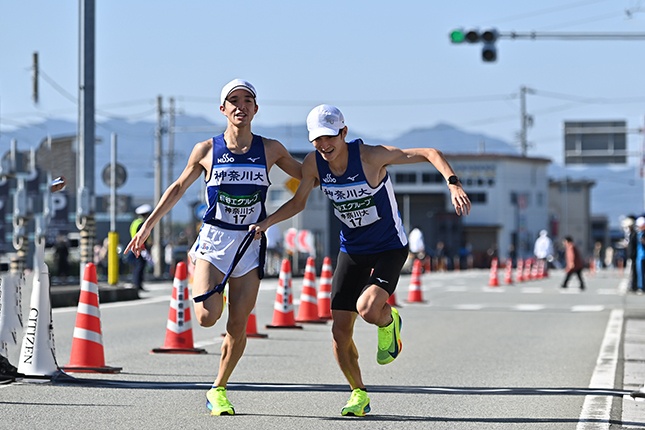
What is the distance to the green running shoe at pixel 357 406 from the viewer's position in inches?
331

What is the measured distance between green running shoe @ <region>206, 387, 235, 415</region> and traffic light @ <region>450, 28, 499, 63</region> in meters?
16.9

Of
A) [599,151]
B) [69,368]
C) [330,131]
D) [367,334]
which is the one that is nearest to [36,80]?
[599,151]

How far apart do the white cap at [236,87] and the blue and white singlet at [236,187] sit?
30cm

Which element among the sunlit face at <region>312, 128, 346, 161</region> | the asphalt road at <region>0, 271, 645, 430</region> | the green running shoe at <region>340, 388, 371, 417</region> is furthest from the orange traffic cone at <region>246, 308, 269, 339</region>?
the sunlit face at <region>312, 128, 346, 161</region>

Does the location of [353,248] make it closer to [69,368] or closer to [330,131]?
[330,131]

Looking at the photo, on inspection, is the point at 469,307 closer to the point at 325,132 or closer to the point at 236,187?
the point at 236,187

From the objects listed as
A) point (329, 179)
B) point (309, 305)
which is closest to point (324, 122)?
point (329, 179)

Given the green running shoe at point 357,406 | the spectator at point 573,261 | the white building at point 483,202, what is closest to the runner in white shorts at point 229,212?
the green running shoe at point 357,406

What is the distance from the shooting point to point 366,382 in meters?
10.8

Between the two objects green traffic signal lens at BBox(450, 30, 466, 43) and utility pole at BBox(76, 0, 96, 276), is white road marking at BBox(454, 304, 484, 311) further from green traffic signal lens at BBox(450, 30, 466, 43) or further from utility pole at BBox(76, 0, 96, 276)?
utility pole at BBox(76, 0, 96, 276)

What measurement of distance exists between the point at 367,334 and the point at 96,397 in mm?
7795

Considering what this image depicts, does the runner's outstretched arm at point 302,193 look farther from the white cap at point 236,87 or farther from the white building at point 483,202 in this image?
the white building at point 483,202

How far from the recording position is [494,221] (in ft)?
384

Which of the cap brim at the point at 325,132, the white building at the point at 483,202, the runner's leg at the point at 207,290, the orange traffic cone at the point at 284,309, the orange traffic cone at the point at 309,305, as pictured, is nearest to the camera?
the cap brim at the point at 325,132
